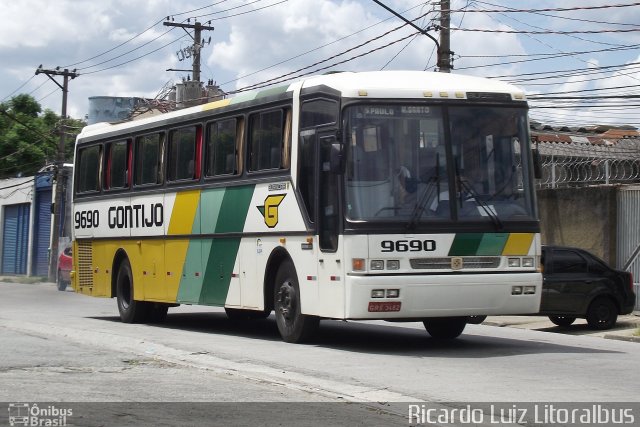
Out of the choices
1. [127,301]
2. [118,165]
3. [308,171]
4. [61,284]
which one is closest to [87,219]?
[118,165]

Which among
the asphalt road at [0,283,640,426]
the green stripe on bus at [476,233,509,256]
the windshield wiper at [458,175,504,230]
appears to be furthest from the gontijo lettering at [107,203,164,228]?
the green stripe on bus at [476,233,509,256]

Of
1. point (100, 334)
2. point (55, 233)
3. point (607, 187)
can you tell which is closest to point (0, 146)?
point (55, 233)

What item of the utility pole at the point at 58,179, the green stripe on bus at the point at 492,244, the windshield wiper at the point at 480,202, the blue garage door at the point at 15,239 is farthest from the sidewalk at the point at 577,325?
the blue garage door at the point at 15,239

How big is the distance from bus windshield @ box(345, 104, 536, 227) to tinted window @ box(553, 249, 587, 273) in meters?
7.13

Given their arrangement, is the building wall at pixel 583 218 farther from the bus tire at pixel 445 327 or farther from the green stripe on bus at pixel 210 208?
the green stripe on bus at pixel 210 208

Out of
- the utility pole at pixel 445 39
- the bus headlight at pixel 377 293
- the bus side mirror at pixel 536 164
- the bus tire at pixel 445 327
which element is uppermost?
the utility pole at pixel 445 39

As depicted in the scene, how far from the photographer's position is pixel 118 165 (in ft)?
68.5

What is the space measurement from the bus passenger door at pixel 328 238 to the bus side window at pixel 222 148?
105 inches

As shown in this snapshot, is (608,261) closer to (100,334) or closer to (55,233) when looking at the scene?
(100,334)

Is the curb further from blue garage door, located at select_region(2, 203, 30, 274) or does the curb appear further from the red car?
blue garage door, located at select_region(2, 203, 30, 274)

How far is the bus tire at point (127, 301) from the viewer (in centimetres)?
2034

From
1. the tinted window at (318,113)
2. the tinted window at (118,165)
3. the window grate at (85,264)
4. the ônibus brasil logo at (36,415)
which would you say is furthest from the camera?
the window grate at (85,264)

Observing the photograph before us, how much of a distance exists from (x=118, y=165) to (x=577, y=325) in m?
9.31

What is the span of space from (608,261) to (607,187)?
1.64 metres
